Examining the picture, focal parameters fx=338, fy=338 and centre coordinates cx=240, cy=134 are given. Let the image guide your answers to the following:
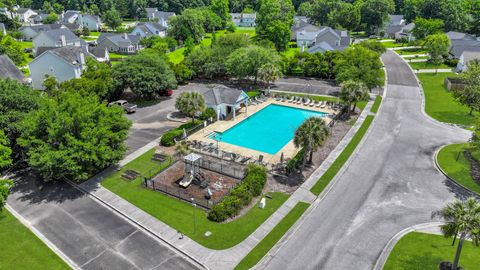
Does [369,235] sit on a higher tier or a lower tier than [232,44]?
lower

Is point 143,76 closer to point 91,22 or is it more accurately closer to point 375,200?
point 375,200

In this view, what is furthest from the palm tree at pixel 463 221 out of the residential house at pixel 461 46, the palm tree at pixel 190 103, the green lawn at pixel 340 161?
the residential house at pixel 461 46

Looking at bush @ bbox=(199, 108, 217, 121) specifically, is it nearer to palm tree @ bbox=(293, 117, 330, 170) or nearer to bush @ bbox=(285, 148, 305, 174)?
bush @ bbox=(285, 148, 305, 174)

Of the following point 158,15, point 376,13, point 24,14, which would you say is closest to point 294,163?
point 376,13

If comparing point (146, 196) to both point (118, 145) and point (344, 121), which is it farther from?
point (344, 121)

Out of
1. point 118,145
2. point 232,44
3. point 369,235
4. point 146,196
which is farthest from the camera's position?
point 232,44

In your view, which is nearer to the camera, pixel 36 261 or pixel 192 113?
pixel 36 261

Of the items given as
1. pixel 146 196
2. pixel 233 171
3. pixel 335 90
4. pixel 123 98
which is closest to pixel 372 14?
pixel 335 90

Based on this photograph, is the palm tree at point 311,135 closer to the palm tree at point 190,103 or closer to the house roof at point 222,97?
the palm tree at point 190,103
